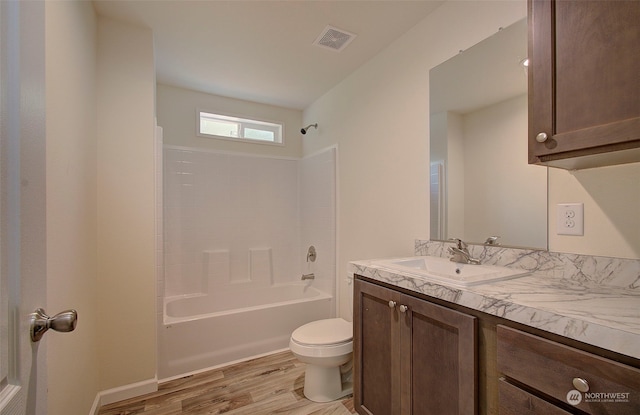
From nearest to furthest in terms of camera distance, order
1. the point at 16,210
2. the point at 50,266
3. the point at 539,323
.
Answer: the point at 16,210 < the point at 539,323 < the point at 50,266

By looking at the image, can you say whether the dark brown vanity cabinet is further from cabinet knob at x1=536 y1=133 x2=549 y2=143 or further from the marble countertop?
cabinet knob at x1=536 y1=133 x2=549 y2=143

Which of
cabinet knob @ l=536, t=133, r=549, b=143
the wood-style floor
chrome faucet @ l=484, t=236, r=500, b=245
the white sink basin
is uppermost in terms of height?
cabinet knob @ l=536, t=133, r=549, b=143

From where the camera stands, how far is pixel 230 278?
3.27 metres

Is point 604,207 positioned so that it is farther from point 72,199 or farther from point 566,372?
point 72,199

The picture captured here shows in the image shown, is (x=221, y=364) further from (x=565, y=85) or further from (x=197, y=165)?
(x=565, y=85)

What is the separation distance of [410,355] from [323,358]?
784 millimetres

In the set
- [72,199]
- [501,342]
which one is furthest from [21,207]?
[501,342]

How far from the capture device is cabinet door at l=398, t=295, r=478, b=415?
1017mm

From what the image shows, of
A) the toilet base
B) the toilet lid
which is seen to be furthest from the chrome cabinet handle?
the toilet base

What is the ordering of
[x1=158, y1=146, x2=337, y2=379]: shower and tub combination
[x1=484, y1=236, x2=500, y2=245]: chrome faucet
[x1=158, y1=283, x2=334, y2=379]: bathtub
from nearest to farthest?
[x1=484, y1=236, x2=500, y2=245]: chrome faucet < [x1=158, y1=283, x2=334, y2=379]: bathtub < [x1=158, y1=146, x2=337, y2=379]: shower and tub combination

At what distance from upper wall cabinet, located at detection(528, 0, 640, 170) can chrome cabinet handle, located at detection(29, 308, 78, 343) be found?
4.68 feet

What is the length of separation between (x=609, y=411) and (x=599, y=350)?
0.13 meters

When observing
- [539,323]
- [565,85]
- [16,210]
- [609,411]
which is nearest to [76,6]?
[16,210]

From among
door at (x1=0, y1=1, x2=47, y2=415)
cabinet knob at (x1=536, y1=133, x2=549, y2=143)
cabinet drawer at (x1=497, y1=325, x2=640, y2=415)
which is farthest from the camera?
cabinet knob at (x1=536, y1=133, x2=549, y2=143)
